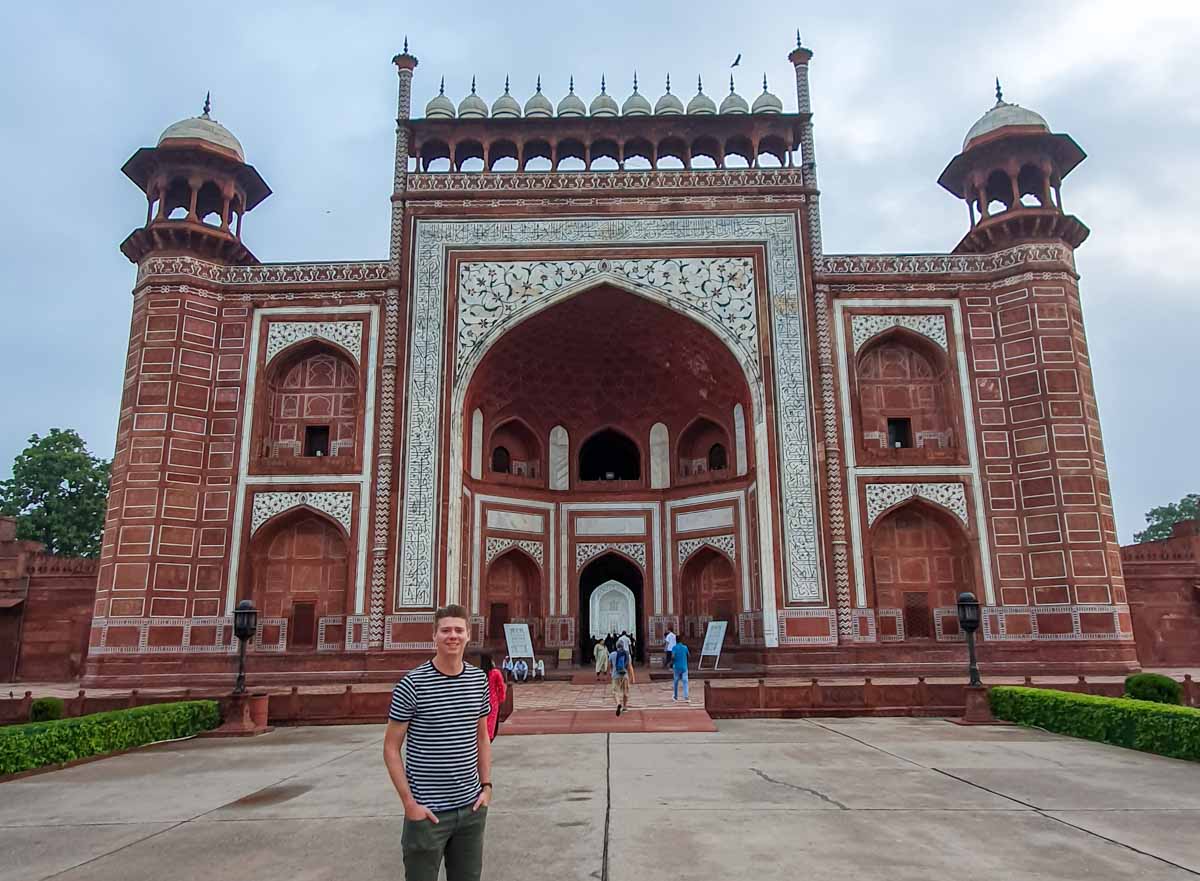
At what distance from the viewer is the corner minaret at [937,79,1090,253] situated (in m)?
19.0

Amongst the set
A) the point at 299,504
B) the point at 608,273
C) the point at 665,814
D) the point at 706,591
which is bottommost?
the point at 665,814

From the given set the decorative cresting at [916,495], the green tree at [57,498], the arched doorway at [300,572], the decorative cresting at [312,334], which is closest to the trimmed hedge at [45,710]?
the arched doorway at [300,572]

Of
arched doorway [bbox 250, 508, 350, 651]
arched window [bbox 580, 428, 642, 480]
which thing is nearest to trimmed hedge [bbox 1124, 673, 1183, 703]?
arched window [bbox 580, 428, 642, 480]

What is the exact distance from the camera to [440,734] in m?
3.13

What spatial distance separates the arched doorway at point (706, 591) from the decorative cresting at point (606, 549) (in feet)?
4.19

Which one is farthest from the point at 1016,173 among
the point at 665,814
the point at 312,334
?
the point at 665,814

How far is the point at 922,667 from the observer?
17047mm

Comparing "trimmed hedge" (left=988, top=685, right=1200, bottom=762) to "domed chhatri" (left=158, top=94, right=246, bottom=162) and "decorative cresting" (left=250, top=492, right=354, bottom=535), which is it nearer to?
"decorative cresting" (left=250, top=492, right=354, bottom=535)

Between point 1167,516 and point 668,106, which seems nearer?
point 668,106

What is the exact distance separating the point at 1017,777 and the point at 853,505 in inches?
452

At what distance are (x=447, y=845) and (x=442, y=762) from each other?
336 mm

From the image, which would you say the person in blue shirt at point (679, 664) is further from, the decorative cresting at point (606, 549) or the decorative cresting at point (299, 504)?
the decorative cresting at point (299, 504)

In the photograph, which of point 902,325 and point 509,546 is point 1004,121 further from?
point 509,546

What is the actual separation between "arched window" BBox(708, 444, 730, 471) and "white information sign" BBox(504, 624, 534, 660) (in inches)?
260
